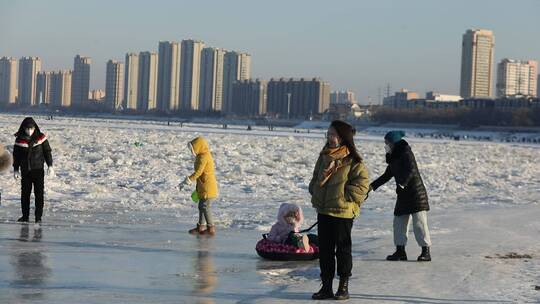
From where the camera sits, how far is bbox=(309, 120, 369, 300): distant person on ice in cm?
702

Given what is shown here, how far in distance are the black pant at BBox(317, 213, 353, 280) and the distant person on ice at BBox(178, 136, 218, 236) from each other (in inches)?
170

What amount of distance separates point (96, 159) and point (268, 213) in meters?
13.3

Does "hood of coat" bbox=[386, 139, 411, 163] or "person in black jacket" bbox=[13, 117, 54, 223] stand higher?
"hood of coat" bbox=[386, 139, 411, 163]

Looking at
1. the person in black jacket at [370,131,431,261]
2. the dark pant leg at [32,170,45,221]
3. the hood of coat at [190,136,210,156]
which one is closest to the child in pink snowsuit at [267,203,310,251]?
the person in black jacket at [370,131,431,261]

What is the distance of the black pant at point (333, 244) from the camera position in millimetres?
7152

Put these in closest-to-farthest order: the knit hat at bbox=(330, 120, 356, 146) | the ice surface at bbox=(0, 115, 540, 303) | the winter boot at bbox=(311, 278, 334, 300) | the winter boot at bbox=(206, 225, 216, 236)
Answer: the knit hat at bbox=(330, 120, 356, 146), the winter boot at bbox=(311, 278, 334, 300), the ice surface at bbox=(0, 115, 540, 303), the winter boot at bbox=(206, 225, 216, 236)

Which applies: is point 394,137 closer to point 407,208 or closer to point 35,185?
point 407,208

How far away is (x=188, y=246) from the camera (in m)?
10.3

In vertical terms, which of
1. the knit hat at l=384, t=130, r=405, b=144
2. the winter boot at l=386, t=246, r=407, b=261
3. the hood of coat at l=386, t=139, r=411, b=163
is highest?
the knit hat at l=384, t=130, r=405, b=144

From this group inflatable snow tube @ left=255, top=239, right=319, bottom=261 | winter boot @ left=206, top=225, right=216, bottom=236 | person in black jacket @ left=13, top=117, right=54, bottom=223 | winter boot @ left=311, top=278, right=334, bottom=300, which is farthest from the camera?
person in black jacket @ left=13, top=117, right=54, bottom=223

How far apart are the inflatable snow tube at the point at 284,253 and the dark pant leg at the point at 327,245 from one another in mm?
2049

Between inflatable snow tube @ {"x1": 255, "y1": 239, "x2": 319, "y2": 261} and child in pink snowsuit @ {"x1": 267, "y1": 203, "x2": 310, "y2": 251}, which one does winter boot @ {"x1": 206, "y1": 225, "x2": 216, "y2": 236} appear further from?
inflatable snow tube @ {"x1": 255, "y1": 239, "x2": 319, "y2": 261}

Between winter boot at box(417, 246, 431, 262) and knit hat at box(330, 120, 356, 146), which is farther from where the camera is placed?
winter boot at box(417, 246, 431, 262)

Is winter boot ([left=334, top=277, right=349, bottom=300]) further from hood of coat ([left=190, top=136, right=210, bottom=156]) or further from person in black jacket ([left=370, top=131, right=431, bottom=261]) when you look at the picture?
hood of coat ([left=190, top=136, right=210, bottom=156])
